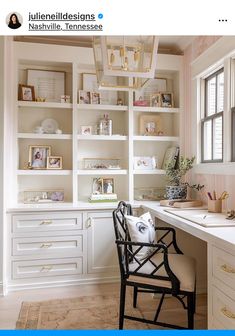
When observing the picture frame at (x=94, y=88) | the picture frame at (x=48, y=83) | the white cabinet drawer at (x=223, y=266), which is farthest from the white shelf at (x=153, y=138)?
the white cabinet drawer at (x=223, y=266)

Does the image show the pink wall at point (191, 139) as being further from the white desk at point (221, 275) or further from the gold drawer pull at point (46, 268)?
the gold drawer pull at point (46, 268)

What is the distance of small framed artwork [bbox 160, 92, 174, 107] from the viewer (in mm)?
3312

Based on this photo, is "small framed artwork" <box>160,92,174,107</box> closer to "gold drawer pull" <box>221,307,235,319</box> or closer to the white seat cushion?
the white seat cushion

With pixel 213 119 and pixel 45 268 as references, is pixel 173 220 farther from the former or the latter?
pixel 45 268

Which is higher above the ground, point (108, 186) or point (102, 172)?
point (102, 172)

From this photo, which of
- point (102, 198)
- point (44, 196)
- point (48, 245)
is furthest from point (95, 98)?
point (48, 245)

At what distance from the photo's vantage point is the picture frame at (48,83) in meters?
3.14

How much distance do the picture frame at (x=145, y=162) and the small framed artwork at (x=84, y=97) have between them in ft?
2.83

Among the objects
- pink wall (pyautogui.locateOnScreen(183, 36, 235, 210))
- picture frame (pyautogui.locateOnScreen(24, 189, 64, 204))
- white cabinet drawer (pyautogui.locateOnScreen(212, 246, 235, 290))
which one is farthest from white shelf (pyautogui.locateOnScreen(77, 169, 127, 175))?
white cabinet drawer (pyautogui.locateOnScreen(212, 246, 235, 290))

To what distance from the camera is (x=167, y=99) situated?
10.9 feet

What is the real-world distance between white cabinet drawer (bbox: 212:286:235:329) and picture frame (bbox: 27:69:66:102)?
8.32 ft

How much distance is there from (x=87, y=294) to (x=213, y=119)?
209 centimetres
